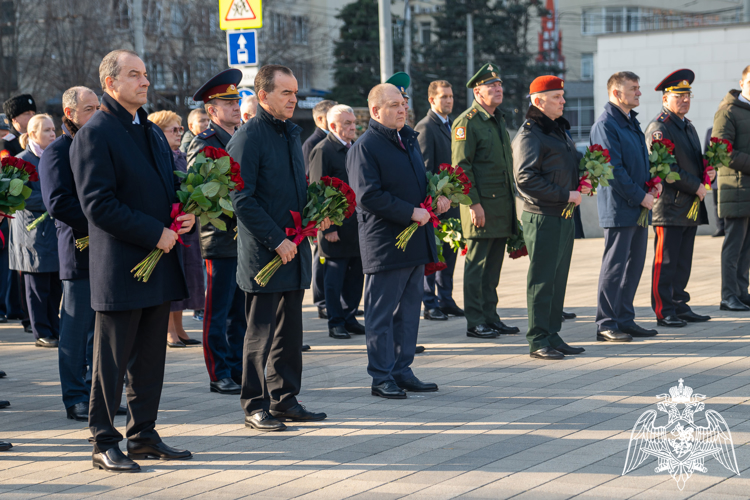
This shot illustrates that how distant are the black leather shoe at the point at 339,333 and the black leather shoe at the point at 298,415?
3167 millimetres

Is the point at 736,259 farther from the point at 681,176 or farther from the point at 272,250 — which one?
the point at 272,250

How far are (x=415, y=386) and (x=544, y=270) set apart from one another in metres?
1.79

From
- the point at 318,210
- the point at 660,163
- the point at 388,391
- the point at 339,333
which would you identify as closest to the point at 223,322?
the point at 388,391

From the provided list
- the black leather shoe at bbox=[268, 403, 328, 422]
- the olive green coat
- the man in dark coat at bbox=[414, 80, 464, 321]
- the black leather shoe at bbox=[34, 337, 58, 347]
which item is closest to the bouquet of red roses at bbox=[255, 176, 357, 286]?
the black leather shoe at bbox=[268, 403, 328, 422]

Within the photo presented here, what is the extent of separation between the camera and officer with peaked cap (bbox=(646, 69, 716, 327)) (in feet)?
30.1

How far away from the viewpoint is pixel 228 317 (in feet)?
23.7

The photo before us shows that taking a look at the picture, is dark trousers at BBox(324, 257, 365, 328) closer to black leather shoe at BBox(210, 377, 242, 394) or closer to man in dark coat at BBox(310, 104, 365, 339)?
man in dark coat at BBox(310, 104, 365, 339)

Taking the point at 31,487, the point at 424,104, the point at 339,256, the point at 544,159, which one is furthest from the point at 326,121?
the point at 424,104

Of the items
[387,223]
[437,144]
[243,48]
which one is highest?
[243,48]

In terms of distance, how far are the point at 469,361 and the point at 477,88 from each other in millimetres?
2737

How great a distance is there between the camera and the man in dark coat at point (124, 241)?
15.8ft

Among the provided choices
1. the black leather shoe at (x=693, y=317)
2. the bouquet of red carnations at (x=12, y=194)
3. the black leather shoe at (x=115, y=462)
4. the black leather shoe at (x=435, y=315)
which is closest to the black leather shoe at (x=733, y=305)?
the black leather shoe at (x=693, y=317)

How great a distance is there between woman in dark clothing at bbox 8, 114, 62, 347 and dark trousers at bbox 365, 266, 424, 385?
359 centimetres

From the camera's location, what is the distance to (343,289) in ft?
31.3
